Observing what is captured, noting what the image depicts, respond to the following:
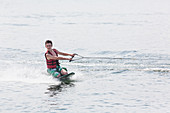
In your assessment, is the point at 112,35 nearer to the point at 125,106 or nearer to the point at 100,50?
the point at 100,50

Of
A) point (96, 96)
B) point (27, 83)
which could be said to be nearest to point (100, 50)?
point (27, 83)

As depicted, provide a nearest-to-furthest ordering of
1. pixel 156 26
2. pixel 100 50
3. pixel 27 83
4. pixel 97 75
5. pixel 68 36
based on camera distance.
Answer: pixel 27 83 < pixel 97 75 < pixel 100 50 < pixel 68 36 < pixel 156 26

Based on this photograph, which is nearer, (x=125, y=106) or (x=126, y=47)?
(x=125, y=106)

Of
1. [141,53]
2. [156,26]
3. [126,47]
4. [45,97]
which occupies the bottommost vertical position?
[45,97]

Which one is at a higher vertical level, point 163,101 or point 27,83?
point 27,83

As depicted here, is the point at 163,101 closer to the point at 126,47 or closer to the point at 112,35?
the point at 126,47

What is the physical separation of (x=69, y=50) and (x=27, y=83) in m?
10.6

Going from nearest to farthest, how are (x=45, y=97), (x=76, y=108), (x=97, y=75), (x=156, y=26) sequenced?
(x=76, y=108)
(x=45, y=97)
(x=97, y=75)
(x=156, y=26)

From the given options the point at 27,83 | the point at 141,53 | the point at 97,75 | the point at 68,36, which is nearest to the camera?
the point at 27,83

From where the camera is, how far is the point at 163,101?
10602 millimetres

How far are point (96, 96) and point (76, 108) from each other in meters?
1.35

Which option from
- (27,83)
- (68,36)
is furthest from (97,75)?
(68,36)

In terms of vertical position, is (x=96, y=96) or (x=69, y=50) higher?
(x=69, y=50)

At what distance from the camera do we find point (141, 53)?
21.2m
